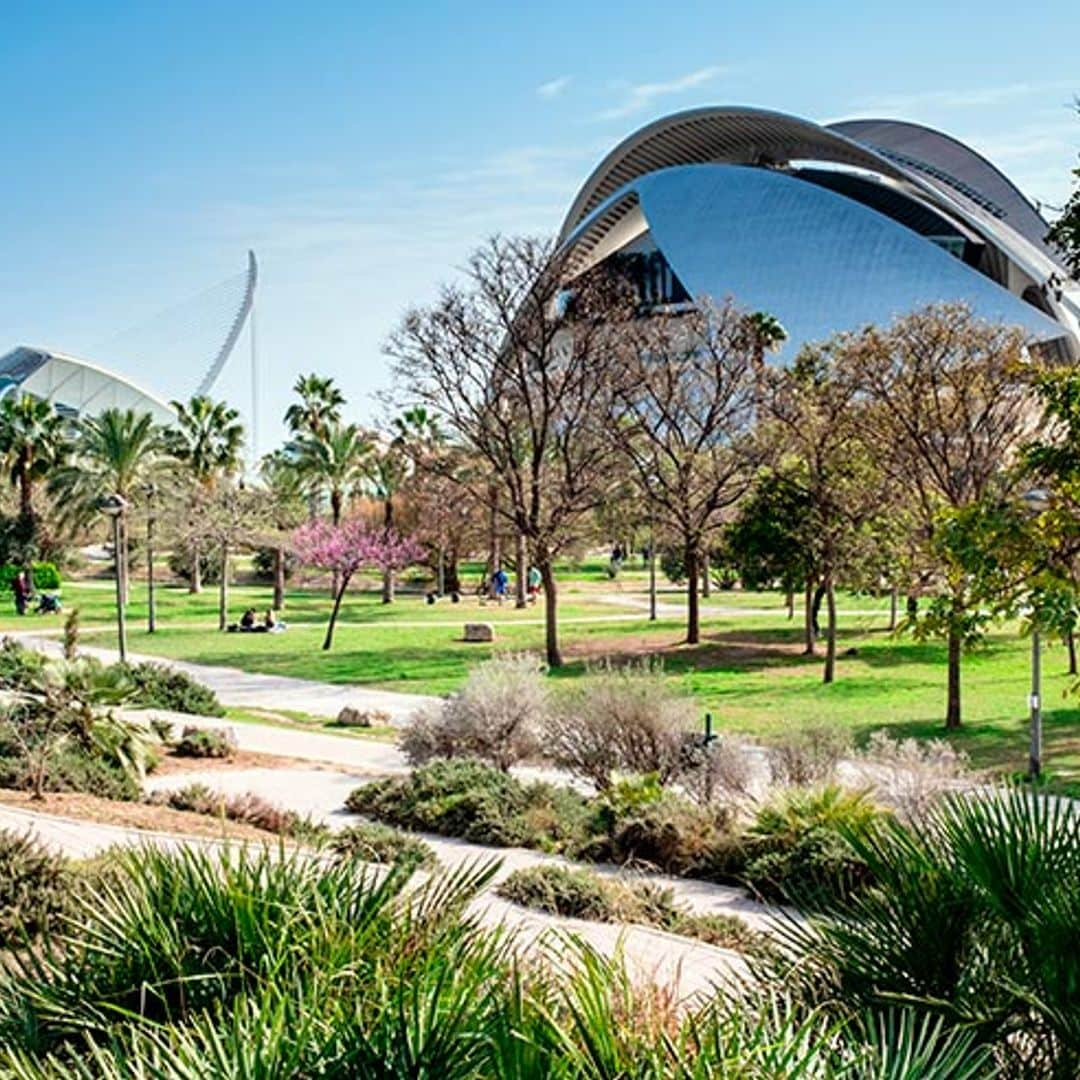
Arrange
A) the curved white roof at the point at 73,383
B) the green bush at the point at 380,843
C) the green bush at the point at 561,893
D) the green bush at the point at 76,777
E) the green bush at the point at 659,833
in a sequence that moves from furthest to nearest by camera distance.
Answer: the curved white roof at the point at 73,383 → the green bush at the point at 76,777 → the green bush at the point at 659,833 → the green bush at the point at 380,843 → the green bush at the point at 561,893

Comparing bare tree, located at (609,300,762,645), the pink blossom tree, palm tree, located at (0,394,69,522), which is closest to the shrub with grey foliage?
the pink blossom tree

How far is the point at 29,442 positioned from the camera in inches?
1948

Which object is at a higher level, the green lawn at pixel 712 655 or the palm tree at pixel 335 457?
the palm tree at pixel 335 457

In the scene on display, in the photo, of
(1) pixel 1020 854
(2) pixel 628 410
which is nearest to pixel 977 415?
(2) pixel 628 410

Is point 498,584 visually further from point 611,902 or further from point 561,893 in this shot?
point 611,902

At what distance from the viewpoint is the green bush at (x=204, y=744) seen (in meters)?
17.3

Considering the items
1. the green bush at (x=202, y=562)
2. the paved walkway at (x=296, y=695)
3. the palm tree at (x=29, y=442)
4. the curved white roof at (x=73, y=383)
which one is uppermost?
the curved white roof at (x=73, y=383)

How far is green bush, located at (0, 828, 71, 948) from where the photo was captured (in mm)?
7098

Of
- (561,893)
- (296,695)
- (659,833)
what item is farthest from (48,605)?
(561,893)

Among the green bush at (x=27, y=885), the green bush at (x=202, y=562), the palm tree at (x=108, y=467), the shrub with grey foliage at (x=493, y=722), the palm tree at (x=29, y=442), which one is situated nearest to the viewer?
the green bush at (x=27, y=885)

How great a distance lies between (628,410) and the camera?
123ft

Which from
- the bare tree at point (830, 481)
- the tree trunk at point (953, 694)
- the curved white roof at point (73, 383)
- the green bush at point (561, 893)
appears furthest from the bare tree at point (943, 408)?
the curved white roof at point (73, 383)

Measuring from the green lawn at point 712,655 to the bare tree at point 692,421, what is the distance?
311cm

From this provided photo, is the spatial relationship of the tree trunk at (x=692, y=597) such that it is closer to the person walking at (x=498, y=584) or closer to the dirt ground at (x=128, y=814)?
the person walking at (x=498, y=584)
